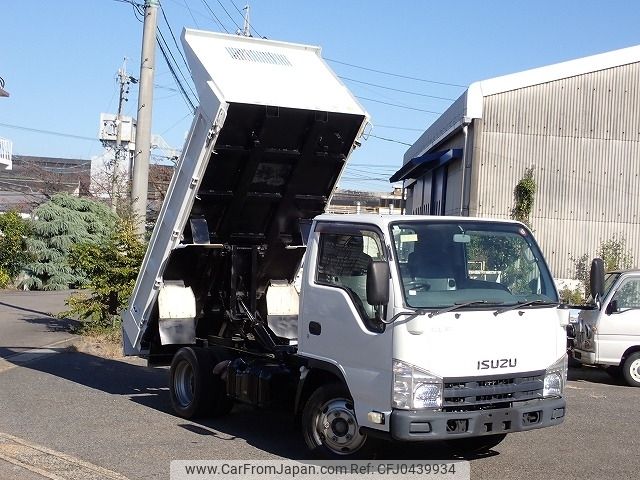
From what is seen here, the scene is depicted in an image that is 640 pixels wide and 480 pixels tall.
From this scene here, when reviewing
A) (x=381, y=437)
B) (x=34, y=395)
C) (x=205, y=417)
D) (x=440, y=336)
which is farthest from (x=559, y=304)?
(x=34, y=395)

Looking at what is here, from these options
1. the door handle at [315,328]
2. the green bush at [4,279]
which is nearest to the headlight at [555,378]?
the door handle at [315,328]

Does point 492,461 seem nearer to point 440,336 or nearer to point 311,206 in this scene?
point 440,336

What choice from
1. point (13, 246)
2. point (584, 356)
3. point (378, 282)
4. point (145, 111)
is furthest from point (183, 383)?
point (13, 246)

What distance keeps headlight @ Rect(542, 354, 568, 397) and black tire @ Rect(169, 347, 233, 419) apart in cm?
377

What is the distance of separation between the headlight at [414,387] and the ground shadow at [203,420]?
0.95m

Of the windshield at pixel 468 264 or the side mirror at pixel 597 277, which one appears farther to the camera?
the side mirror at pixel 597 277

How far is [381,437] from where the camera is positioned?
697 cm

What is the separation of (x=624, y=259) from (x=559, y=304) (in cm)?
1582

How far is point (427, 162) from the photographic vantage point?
2434 centimetres

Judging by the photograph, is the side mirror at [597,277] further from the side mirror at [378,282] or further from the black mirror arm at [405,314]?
the side mirror at [378,282]

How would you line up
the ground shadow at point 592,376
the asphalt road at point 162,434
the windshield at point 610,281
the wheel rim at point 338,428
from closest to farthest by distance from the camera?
A: the wheel rim at point 338,428, the asphalt road at point 162,434, the windshield at point 610,281, the ground shadow at point 592,376

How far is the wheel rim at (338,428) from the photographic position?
7371mm

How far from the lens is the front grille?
271 inches

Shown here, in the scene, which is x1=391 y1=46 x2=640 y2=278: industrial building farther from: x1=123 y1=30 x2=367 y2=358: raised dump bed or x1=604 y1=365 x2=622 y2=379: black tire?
x1=123 y1=30 x2=367 y2=358: raised dump bed
